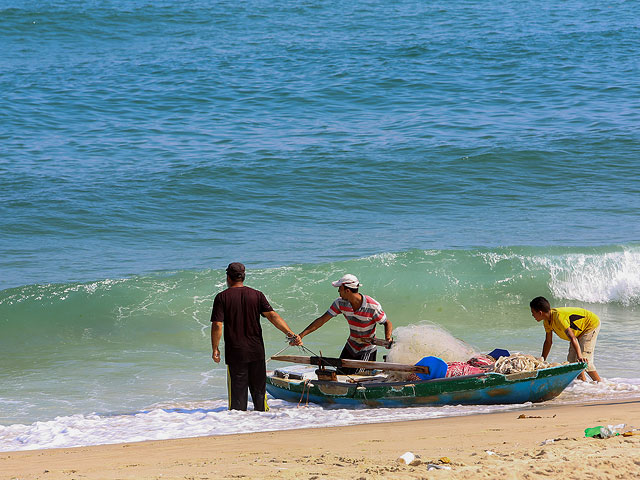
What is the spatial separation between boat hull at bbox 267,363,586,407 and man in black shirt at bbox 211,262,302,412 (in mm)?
796

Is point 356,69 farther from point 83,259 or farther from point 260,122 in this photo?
point 83,259

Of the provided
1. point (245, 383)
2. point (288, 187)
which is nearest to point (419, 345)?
point (245, 383)

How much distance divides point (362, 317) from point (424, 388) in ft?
2.90

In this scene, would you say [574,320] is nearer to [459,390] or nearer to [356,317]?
[459,390]

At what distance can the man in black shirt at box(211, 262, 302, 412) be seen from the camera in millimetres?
7367

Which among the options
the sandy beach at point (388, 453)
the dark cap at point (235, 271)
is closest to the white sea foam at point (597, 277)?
the sandy beach at point (388, 453)

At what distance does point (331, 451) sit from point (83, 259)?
382 inches

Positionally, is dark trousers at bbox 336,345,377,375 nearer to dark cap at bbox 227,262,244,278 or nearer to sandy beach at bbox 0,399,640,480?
sandy beach at bbox 0,399,640,480

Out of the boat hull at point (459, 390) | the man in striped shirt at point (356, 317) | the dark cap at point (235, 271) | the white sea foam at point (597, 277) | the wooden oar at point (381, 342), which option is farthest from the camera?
the white sea foam at point (597, 277)

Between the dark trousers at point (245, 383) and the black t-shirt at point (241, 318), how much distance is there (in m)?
0.09

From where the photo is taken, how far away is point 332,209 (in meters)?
17.1

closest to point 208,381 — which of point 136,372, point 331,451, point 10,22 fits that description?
point 136,372

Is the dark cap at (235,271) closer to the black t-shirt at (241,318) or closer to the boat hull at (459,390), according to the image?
the black t-shirt at (241,318)

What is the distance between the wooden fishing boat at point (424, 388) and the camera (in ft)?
24.6
